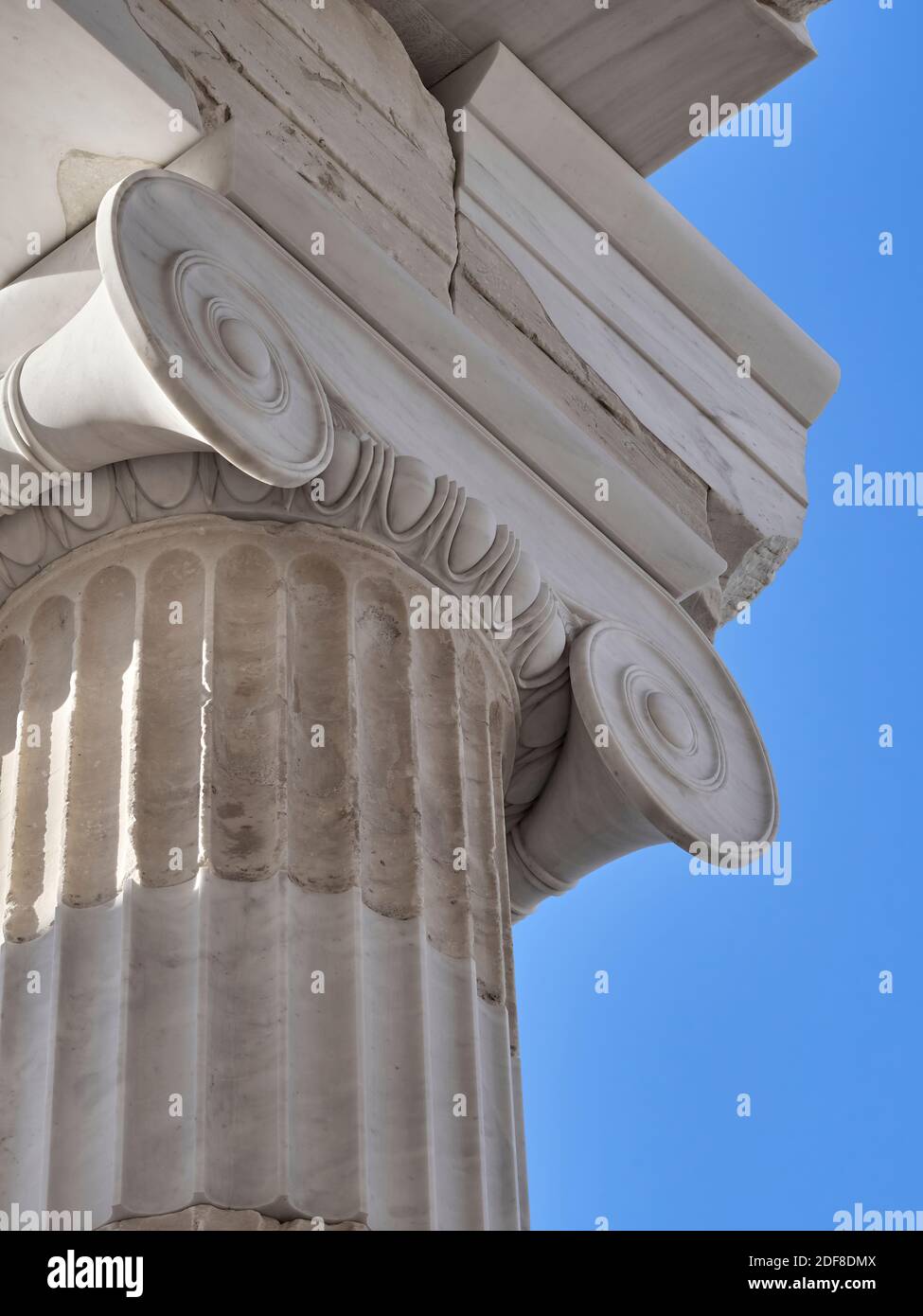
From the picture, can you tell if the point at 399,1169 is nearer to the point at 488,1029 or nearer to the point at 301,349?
the point at 488,1029

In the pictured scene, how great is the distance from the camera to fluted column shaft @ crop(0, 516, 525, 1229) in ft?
13.9

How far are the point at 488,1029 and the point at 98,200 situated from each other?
94.9 inches

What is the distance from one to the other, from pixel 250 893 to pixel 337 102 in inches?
101

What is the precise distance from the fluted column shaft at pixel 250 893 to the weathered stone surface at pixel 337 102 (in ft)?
3.81

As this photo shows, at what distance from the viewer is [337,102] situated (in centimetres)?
598

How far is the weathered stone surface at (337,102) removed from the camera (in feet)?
18.2

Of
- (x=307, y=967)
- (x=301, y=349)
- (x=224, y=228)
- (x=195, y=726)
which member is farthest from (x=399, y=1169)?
(x=224, y=228)

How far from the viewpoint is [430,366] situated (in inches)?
225
